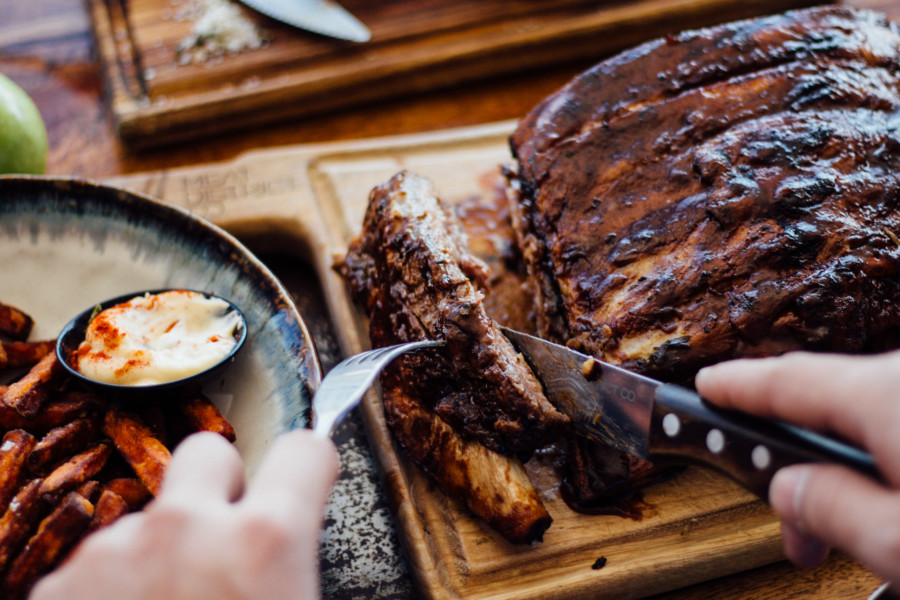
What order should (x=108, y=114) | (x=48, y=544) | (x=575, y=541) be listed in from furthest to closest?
(x=108, y=114)
(x=575, y=541)
(x=48, y=544)

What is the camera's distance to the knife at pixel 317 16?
370 cm

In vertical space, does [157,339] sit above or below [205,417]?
above

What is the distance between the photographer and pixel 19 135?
272 cm

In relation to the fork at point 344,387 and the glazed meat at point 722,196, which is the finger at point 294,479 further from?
the glazed meat at point 722,196

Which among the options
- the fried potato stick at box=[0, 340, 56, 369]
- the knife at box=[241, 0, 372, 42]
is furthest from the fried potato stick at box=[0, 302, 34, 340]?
the knife at box=[241, 0, 372, 42]

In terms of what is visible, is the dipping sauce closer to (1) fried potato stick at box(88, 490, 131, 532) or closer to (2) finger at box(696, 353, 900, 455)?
(1) fried potato stick at box(88, 490, 131, 532)

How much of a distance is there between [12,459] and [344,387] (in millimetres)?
880

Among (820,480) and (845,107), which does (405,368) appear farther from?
(845,107)

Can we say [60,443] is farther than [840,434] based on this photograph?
Yes

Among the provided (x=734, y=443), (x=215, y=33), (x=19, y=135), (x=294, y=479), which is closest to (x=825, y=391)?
(x=734, y=443)

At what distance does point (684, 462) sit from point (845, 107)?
138 centimetres

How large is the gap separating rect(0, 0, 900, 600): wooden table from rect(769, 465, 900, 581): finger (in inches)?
72.9

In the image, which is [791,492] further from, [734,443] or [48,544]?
[48,544]

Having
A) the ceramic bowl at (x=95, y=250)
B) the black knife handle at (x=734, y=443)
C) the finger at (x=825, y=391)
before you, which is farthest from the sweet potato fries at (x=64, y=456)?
the finger at (x=825, y=391)
